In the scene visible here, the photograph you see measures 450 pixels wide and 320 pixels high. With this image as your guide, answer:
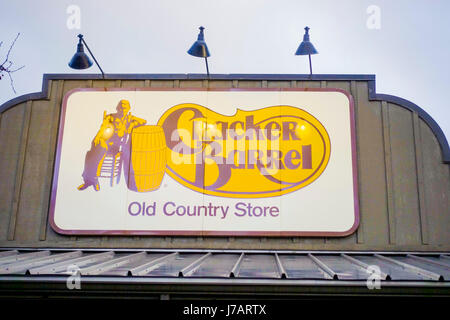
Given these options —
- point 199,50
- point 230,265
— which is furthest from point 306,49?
point 230,265

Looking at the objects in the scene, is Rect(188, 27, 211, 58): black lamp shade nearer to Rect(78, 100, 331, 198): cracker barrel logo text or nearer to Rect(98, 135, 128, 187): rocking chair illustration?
Rect(78, 100, 331, 198): cracker barrel logo text

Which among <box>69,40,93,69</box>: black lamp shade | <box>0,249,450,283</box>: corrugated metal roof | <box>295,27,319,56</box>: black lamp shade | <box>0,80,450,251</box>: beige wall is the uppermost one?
<box>295,27,319,56</box>: black lamp shade

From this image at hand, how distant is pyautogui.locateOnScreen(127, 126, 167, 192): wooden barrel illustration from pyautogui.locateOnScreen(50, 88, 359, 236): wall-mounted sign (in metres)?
0.02

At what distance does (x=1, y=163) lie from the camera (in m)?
9.43

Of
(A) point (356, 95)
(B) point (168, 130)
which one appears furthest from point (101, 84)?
(A) point (356, 95)

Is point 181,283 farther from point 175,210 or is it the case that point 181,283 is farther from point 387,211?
point 387,211

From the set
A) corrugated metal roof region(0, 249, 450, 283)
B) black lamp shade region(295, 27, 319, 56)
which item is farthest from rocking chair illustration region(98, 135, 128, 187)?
black lamp shade region(295, 27, 319, 56)

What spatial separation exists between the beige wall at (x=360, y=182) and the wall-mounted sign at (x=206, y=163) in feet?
0.58

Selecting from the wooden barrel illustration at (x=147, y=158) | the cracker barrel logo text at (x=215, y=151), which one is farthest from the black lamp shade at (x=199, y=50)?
the wooden barrel illustration at (x=147, y=158)

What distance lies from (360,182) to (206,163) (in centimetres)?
264

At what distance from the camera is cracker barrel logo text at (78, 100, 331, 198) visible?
9031 mm

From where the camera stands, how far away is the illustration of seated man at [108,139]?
30.2 ft

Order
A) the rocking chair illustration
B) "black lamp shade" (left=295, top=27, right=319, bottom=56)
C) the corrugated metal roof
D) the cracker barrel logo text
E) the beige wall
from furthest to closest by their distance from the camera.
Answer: "black lamp shade" (left=295, top=27, right=319, bottom=56)
the rocking chair illustration
the cracker barrel logo text
the beige wall
the corrugated metal roof

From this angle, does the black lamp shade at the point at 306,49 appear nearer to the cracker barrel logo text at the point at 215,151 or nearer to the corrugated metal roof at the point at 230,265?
the cracker barrel logo text at the point at 215,151
